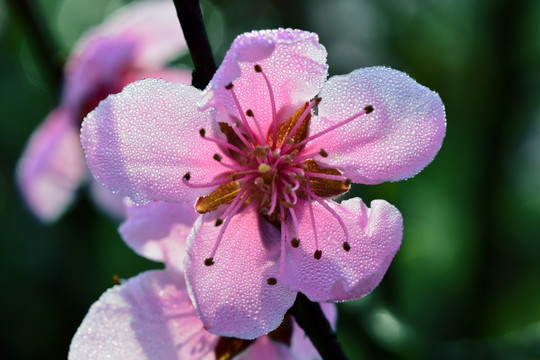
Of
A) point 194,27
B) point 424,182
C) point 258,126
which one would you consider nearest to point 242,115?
point 258,126

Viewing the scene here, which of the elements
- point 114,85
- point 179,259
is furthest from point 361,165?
point 114,85

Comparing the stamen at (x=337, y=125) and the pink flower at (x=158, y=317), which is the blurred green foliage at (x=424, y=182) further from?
the stamen at (x=337, y=125)

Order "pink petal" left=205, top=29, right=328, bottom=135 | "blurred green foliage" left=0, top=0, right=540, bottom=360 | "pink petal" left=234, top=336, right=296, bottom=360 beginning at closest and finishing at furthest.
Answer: "pink petal" left=205, top=29, right=328, bottom=135 < "pink petal" left=234, top=336, right=296, bottom=360 < "blurred green foliage" left=0, top=0, right=540, bottom=360

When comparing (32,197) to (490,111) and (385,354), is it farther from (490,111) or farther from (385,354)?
(490,111)

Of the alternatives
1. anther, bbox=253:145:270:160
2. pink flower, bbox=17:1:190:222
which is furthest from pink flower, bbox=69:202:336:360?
pink flower, bbox=17:1:190:222

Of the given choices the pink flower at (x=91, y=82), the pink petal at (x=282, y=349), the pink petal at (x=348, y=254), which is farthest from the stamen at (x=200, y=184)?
the pink flower at (x=91, y=82)

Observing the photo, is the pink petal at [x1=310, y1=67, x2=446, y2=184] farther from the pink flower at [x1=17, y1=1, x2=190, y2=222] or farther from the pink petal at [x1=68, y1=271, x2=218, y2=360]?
the pink flower at [x1=17, y1=1, x2=190, y2=222]
